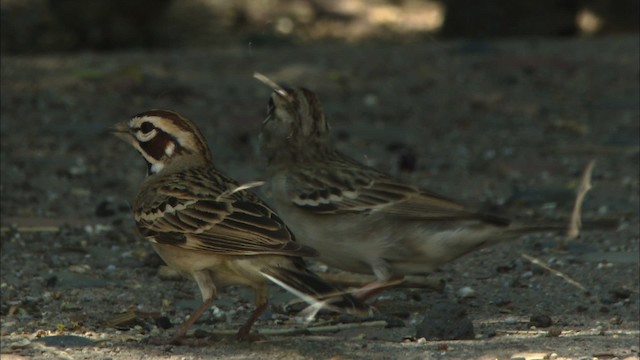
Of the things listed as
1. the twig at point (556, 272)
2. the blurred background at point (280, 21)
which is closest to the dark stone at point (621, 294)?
the twig at point (556, 272)

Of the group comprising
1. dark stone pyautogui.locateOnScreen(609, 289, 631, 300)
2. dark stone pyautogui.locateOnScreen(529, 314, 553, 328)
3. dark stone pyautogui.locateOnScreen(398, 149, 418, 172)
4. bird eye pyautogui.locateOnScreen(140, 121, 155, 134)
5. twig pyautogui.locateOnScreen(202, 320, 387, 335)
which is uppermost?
bird eye pyautogui.locateOnScreen(140, 121, 155, 134)

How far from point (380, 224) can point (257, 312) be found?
1.05 metres

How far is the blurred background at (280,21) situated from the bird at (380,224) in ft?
25.1

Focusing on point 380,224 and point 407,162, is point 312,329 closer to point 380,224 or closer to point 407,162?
point 380,224

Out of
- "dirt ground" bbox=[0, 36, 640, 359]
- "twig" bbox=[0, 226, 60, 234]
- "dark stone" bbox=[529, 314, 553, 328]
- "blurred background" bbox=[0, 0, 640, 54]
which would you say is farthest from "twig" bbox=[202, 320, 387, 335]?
"blurred background" bbox=[0, 0, 640, 54]

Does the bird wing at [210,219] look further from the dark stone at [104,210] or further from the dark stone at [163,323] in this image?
the dark stone at [104,210]

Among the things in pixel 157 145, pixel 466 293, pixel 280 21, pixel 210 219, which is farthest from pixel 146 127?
pixel 280 21

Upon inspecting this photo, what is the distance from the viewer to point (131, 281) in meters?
7.58

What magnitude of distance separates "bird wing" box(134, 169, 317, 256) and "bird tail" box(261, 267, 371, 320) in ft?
0.42

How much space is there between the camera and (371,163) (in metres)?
10.6

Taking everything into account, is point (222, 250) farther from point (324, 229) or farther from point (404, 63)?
point (404, 63)

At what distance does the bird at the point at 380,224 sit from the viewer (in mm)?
6965

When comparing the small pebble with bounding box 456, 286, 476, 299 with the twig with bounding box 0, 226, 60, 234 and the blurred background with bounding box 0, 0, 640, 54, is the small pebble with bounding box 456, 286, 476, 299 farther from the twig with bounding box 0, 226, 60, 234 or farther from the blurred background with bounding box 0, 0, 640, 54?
the blurred background with bounding box 0, 0, 640, 54

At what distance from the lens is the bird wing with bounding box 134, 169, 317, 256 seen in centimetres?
613
